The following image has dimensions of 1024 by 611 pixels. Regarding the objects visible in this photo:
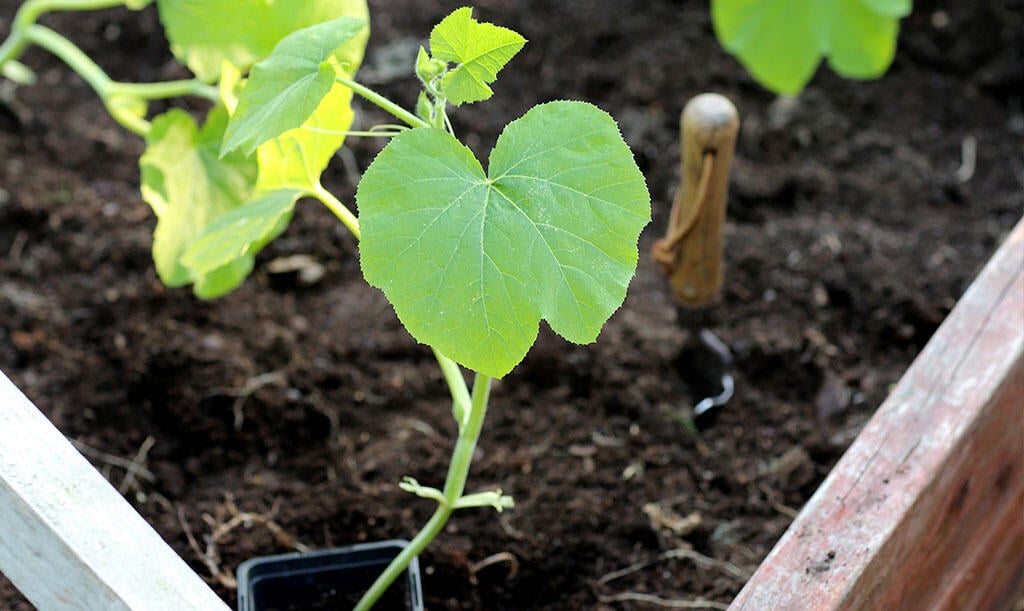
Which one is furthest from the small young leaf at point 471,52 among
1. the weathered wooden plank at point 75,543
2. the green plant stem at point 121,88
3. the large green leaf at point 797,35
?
the large green leaf at point 797,35

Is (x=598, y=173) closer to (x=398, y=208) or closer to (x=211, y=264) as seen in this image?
(x=398, y=208)

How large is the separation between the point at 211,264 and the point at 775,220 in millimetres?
1342

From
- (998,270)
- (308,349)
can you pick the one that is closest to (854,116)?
(998,270)

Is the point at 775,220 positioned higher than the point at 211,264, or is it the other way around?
the point at 211,264

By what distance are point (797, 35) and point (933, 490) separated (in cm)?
143

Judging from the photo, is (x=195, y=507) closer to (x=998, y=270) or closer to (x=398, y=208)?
(x=398, y=208)

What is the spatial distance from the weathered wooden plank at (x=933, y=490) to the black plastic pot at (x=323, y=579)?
0.53m

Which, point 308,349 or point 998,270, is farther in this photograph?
point 308,349

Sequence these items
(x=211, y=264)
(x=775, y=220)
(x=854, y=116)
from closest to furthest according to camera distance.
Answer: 1. (x=211, y=264)
2. (x=775, y=220)
3. (x=854, y=116)

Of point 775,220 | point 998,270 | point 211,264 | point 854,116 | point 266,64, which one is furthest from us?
point 854,116

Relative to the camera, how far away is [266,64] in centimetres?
123

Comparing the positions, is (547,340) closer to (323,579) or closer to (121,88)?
(323,579)

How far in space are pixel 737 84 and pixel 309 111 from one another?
1817 millimetres

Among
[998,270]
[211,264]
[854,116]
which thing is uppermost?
[211,264]
